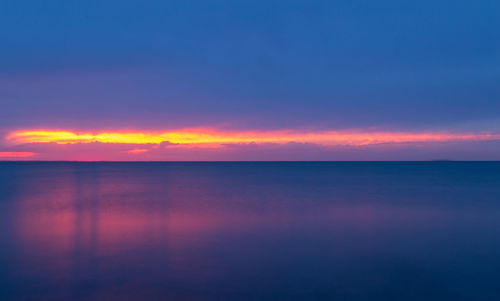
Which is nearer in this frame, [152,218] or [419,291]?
[419,291]

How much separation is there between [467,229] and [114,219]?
16.1 meters

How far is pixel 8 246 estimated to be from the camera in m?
11.9

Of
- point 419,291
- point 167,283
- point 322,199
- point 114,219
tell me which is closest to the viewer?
point 419,291

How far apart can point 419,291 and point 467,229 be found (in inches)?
353

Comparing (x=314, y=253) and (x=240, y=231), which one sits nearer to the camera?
(x=314, y=253)

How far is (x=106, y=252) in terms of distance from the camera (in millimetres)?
11156

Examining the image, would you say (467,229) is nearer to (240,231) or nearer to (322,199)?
(240,231)

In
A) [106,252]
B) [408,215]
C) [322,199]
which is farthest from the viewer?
[322,199]

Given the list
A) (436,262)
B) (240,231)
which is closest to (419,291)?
(436,262)

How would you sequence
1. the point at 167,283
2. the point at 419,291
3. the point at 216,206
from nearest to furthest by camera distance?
the point at 419,291 < the point at 167,283 < the point at 216,206

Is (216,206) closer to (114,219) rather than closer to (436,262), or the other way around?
(114,219)

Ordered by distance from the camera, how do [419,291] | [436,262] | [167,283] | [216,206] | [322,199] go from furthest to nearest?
[322,199], [216,206], [436,262], [167,283], [419,291]

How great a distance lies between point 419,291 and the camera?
8.00 m

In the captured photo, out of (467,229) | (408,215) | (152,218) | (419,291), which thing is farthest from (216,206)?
(419,291)
